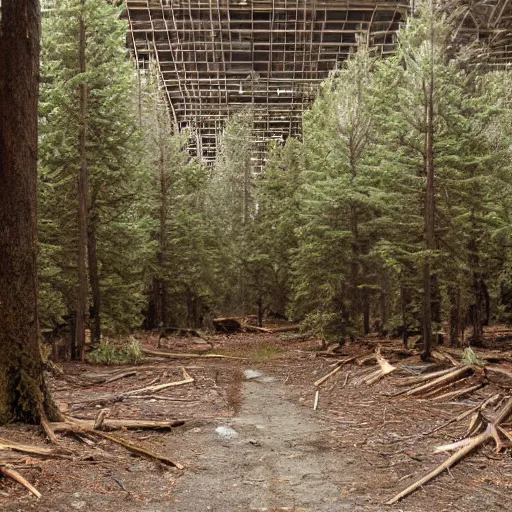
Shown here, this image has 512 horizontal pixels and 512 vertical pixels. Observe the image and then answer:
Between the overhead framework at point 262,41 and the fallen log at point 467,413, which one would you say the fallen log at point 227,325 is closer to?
the overhead framework at point 262,41

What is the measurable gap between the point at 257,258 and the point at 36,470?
80.5 feet

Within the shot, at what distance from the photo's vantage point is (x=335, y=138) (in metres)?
18.2

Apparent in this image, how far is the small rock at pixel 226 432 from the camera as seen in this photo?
734cm

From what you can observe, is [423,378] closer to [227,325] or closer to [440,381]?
[440,381]

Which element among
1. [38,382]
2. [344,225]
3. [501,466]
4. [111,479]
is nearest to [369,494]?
[501,466]

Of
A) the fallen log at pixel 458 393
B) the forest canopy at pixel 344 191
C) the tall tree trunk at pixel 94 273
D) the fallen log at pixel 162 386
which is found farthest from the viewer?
the tall tree trunk at pixel 94 273

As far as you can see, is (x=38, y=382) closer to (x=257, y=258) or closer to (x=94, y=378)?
(x=94, y=378)

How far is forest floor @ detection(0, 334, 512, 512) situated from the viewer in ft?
15.8

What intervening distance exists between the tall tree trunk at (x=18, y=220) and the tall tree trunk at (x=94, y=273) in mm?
9559

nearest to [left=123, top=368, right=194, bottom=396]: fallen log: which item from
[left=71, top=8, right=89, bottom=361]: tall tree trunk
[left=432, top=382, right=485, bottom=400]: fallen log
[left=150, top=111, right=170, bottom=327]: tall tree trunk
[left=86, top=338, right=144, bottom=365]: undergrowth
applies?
[left=86, top=338, right=144, bottom=365]: undergrowth

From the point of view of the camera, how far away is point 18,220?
6.37 meters

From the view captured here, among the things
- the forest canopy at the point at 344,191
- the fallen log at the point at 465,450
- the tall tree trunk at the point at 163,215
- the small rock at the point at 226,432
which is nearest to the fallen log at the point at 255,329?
the tall tree trunk at the point at 163,215

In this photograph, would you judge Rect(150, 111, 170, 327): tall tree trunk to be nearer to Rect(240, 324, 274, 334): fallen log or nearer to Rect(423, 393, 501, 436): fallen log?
Rect(240, 324, 274, 334): fallen log

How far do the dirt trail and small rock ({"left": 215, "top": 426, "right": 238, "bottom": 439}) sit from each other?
0.24 feet
